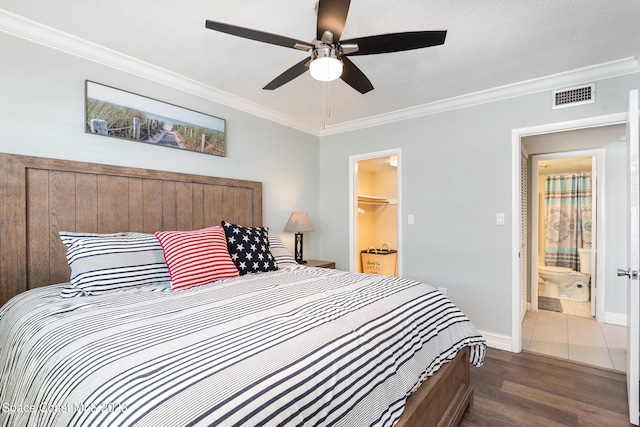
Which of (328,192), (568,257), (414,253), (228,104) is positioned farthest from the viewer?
(568,257)

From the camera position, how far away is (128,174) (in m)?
2.44

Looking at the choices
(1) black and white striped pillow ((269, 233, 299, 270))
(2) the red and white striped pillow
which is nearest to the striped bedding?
(2) the red and white striped pillow

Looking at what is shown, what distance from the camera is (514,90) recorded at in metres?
2.90

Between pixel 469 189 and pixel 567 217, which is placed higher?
pixel 469 189

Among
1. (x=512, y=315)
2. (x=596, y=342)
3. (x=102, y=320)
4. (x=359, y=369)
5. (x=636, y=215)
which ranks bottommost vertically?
(x=596, y=342)

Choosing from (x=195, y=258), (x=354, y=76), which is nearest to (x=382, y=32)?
(x=354, y=76)

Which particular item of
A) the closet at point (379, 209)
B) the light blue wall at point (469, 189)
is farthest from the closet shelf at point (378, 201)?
the light blue wall at point (469, 189)

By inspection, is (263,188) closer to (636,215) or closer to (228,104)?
(228,104)

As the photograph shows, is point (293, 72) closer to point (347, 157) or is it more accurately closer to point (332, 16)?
point (332, 16)

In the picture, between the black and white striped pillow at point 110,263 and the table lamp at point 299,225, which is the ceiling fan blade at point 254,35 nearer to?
the black and white striped pillow at point 110,263

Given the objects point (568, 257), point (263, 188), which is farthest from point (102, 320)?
point (568, 257)

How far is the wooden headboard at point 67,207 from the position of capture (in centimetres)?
194

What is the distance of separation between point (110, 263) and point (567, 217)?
6.55m

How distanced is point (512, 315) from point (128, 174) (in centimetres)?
356
